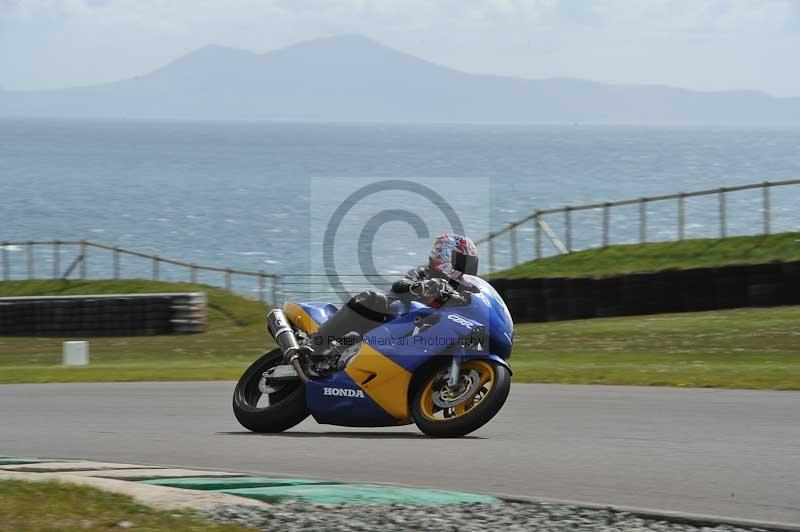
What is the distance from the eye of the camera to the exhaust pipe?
10.1 m

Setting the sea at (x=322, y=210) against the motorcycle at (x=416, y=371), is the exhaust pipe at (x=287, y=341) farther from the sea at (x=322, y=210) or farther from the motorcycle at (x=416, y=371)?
the sea at (x=322, y=210)

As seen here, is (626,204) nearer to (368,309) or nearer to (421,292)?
(368,309)

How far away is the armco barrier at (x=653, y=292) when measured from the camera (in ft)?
76.4

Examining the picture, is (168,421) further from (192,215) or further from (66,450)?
(192,215)

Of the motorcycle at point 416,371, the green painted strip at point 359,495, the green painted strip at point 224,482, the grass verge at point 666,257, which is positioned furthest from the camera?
the grass verge at point 666,257

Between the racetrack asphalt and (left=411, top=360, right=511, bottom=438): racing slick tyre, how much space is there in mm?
151

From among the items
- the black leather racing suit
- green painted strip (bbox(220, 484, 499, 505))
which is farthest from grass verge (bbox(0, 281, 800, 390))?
green painted strip (bbox(220, 484, 499, 505))

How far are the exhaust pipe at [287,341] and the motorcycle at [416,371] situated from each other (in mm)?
10

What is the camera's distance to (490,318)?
9469 mm

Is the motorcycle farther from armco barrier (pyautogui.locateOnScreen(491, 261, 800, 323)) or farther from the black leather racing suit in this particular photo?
armco barrier (pyautogui.locateOnScreen(491, 261, 800, 323))

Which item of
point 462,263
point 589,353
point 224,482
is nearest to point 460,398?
point 462,263

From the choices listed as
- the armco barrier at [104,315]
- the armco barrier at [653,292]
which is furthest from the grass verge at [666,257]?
the armco barrier at [104,315]

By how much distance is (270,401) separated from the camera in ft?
35.0

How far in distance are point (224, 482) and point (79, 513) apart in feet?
3.93
